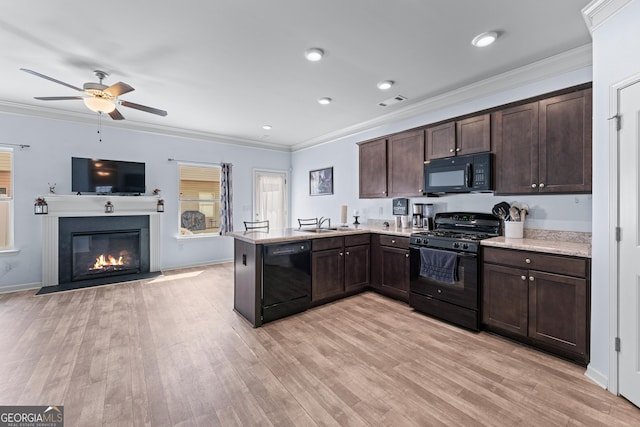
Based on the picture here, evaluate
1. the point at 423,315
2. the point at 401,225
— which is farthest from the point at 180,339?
the point at 401,225

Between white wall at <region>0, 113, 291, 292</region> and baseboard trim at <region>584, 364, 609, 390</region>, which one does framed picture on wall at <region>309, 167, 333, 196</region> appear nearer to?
white wall at <region>0, 113, 291, 292</region>

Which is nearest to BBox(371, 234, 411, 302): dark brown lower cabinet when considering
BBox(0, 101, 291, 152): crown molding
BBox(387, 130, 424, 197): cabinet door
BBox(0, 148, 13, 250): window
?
BBox(387, 130, 424, 197): cabinet door

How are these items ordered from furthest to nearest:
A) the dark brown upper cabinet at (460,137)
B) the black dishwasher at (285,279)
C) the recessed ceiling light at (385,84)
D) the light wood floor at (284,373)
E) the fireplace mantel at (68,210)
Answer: the fireplace mantel at (68,210)
the recessed ceiling light at (385,84)
the dark brown upper cabinet at (460,137)
the black dishwasher at (285,279)
the light wood floor at (284,373)

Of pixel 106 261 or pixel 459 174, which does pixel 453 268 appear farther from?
pixel 106 261

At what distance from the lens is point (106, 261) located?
4.93 metres

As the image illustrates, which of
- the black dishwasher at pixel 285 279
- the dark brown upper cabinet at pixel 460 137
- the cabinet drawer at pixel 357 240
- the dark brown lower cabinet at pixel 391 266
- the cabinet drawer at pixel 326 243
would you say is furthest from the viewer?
the cabinet drawer at pixel 357 240

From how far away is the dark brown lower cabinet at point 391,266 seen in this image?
363cm

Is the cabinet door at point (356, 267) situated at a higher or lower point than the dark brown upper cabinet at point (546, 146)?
lower

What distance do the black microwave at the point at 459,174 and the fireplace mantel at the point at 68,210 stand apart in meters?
4.83

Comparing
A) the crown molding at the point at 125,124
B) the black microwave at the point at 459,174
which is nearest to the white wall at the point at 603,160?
the black microwave at the point at 459,174

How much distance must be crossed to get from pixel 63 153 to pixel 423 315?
5.98 metres

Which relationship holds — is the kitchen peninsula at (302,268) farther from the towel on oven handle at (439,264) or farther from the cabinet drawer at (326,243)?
the towel on oven handle at (439,264)

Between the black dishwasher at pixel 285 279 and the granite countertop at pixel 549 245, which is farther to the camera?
the black dishwasher at pixel 285 279

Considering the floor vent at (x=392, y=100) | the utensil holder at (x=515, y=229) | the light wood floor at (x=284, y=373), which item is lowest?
the light wood floor at (x=284, y=373)
